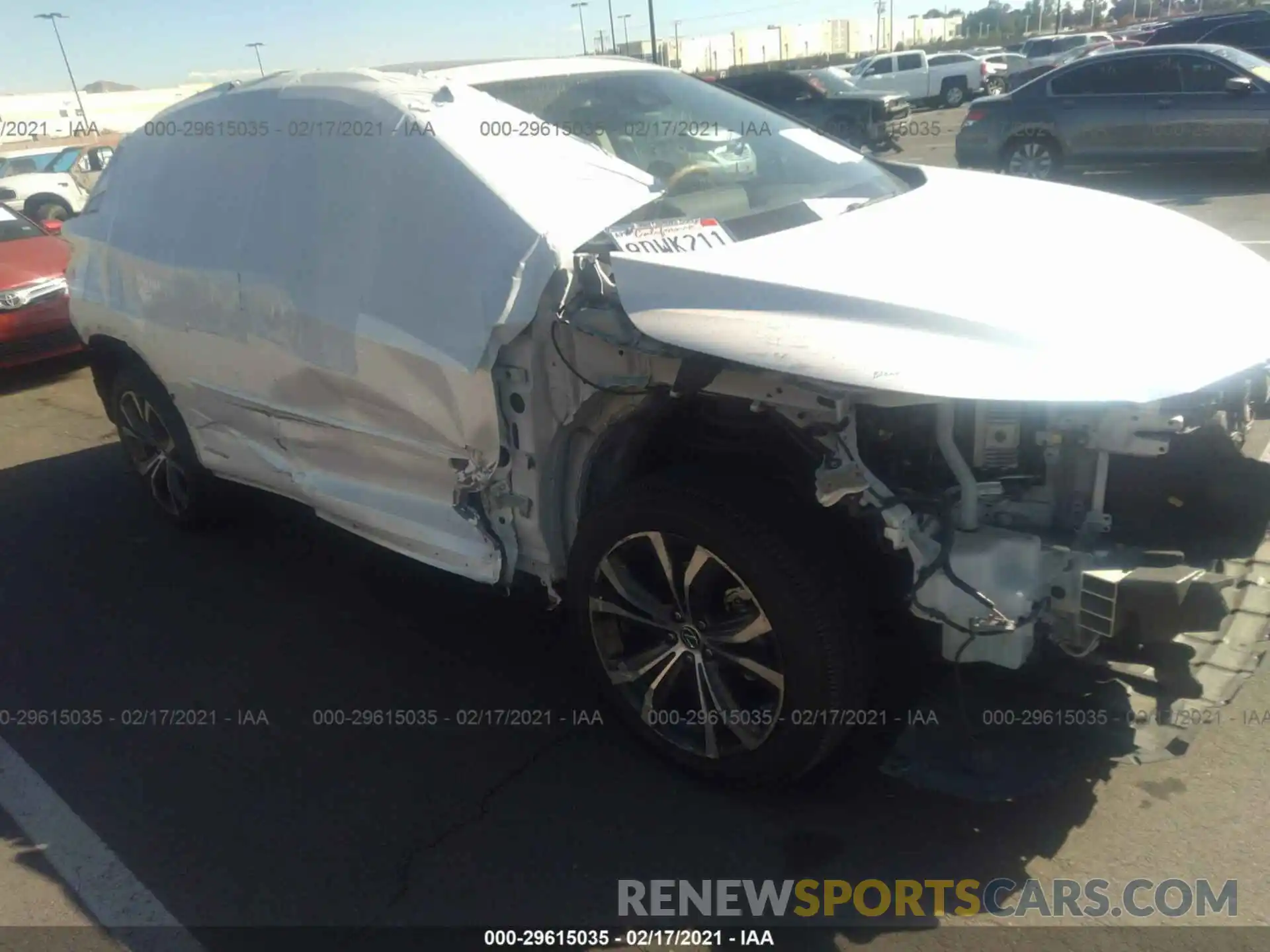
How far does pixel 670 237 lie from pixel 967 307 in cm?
90

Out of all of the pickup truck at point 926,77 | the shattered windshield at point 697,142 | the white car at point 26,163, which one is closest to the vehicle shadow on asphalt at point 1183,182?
the shattered windshield at point 697,142

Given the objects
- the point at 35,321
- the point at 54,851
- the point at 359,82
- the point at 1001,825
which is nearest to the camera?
the point at 1001,825

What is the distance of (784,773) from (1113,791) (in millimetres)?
915

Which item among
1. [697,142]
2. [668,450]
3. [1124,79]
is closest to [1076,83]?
[1124,79]

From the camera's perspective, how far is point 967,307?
7.80 ft

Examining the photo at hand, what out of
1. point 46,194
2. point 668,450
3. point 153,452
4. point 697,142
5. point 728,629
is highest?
point 697,142

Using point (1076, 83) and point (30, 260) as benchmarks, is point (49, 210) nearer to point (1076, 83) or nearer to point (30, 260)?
point (30, 260)

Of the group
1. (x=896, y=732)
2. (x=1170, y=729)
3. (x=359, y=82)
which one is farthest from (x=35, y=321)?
(x=1170, y=729)

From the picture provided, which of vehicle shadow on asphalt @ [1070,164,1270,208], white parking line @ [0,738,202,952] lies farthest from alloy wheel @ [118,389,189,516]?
vehicle shadow on asphalt @ [1070,164,1270,208]

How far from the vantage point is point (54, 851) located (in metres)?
2.93

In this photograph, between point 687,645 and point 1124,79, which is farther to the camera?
point 1124,79

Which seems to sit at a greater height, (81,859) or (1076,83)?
(1076,83)

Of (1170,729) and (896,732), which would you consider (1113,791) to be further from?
(896,732)

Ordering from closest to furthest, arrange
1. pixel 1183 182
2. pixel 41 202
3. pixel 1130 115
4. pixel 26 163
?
pixel 1130 115
pixel 1183 182
pixel 41 202
pixel 26 163
